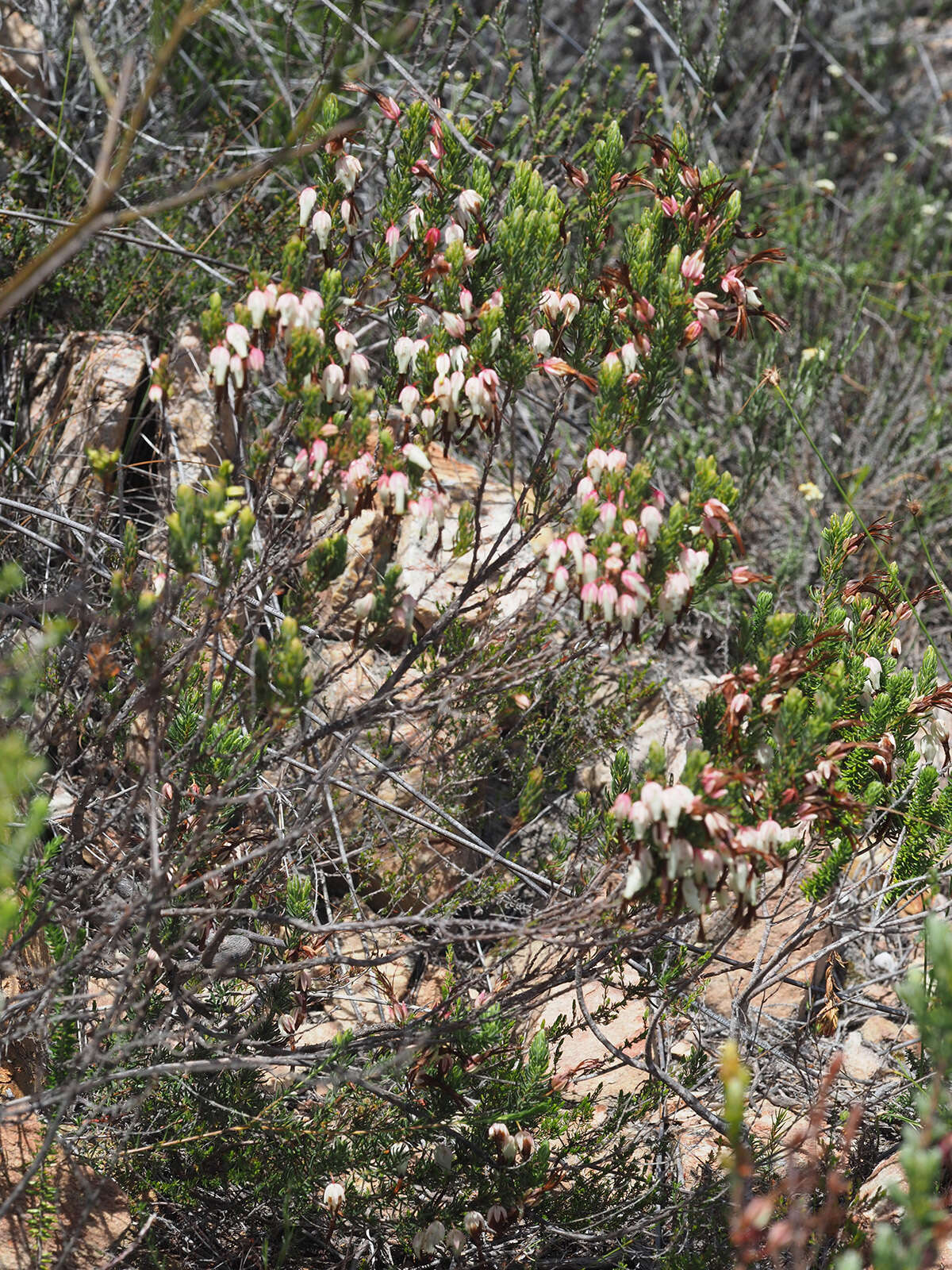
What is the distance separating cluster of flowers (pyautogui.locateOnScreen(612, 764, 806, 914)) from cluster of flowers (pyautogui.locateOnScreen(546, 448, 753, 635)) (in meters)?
0.41

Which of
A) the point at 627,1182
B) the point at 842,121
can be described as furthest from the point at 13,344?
the point at 842,121

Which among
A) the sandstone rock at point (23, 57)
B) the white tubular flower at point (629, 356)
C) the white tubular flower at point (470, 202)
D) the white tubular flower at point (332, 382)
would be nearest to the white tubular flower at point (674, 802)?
the white tubular flower at point (629, 356)

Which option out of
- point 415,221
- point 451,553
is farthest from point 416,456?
point 451,553

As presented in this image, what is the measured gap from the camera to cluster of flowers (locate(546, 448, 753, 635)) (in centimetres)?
239

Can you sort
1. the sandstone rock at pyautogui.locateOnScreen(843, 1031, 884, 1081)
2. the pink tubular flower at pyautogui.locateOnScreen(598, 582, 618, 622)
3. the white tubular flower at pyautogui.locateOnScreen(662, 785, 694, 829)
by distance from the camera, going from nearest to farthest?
the white tubular flower at pyautogui.locateOnScreen(662, 785, 694, 829)
the pink tubular flower at pyautogui.locateOnScreen(598, 582, 618, 622)
the sandstone rock at pyautogui.locateOnScreen(843, 1031, 884, 1081)

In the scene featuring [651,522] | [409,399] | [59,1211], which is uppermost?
[409,399]

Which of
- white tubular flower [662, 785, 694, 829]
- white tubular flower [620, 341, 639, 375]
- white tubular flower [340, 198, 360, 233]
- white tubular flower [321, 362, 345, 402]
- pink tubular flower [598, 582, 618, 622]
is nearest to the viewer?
white tubular flower [662, 785, 694, 829]

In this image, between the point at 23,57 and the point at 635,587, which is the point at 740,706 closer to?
the point at 635,587

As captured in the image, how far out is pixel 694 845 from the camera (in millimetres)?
2277

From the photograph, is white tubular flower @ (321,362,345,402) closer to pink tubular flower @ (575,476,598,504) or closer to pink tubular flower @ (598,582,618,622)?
pink tubular flower @ (575,476,598,504)

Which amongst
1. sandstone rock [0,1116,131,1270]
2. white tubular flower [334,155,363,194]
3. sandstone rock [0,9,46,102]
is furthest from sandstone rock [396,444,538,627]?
sandstone rock [0,9,46,102]

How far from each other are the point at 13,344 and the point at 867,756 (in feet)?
12.6

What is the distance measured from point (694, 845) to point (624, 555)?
0.65 metres

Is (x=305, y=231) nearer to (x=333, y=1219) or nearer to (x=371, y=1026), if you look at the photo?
(x=371, y=1026)
